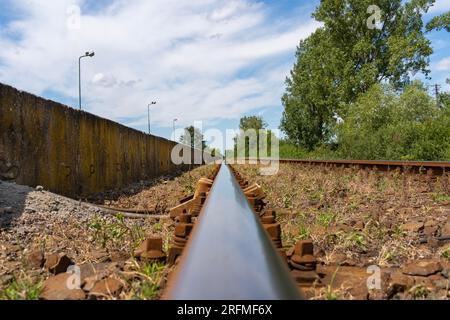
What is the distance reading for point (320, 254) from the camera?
8.36 ft

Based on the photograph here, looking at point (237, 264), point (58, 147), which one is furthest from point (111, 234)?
point (58, 147)

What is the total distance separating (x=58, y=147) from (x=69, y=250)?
4.40 metres

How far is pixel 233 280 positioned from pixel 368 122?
2551cm

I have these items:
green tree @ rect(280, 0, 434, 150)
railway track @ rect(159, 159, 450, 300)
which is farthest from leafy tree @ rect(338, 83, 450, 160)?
railway track @ rect(159, 159, 450, 300)

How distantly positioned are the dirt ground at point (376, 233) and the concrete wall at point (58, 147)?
3.56 m

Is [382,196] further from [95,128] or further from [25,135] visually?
[95,128]

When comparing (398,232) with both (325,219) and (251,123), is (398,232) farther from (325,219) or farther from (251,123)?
(251,123)

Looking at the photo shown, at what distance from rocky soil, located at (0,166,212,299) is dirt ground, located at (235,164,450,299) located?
827mm

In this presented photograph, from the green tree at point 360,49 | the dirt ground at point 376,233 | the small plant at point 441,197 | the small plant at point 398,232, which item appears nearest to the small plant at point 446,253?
the dirt ground at point 376,233

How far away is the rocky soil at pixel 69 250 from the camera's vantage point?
1.81 m

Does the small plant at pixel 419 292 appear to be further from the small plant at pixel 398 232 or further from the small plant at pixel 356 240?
the small plant at pixel 398 232

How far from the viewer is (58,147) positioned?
7.24 meters

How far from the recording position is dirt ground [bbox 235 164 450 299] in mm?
1892
